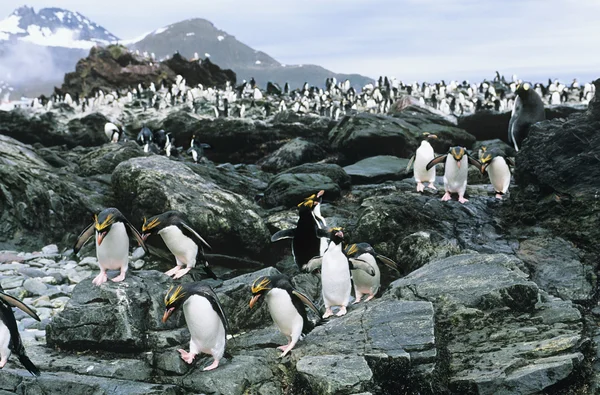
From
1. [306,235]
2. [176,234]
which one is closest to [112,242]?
[176,234]

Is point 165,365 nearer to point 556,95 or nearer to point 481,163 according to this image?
point 481,163

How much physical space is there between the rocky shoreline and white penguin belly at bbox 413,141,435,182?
901 mm

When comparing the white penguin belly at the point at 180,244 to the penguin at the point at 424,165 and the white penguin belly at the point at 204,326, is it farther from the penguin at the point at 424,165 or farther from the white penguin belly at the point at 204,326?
the penguin at the point at 424,165

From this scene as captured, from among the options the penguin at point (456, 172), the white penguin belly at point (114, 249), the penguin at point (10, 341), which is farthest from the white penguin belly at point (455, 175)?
the penguin at point (10, 341)

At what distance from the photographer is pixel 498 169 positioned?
1157 centimetres

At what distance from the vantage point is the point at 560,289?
27.8 ft

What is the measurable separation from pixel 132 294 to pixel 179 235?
1144 millimetres

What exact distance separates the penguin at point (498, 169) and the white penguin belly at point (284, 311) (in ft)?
21.2

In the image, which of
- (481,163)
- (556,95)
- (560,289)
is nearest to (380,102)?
(556,95)

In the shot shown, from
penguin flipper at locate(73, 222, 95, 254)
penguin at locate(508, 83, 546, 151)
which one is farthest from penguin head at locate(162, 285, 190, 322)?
penguin at locate(508, 83, 546, 151)

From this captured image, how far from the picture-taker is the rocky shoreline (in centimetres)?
580

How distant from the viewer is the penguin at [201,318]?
611 centimetres

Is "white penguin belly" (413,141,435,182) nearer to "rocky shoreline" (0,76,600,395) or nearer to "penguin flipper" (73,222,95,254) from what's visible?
"rocky shoreline" (0,76,600,395)

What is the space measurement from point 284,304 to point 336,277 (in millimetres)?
1510
